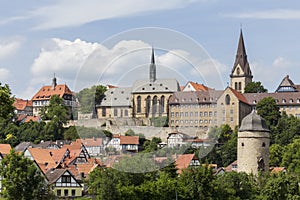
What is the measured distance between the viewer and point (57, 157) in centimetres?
8581

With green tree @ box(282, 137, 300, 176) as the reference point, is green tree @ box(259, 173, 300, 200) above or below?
below

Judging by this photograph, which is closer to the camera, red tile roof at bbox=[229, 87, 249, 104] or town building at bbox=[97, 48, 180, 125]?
town building at bbox=[97, 48, 180, 125]

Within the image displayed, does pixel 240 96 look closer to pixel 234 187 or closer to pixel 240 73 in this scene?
pixel 240 73

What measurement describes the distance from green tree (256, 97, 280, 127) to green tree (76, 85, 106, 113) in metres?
65.3

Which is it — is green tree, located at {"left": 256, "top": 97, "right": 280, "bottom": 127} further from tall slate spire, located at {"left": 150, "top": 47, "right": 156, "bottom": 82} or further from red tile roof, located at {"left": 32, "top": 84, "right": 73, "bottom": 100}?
tall slate spire, located at {"left": 150, "top": 47, "right": 156, "bottom": 82}

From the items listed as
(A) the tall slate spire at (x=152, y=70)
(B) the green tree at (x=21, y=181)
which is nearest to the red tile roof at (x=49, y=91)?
(B) the green tree at (x=21, y=181)

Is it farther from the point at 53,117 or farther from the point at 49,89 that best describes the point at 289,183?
the point at 49,89

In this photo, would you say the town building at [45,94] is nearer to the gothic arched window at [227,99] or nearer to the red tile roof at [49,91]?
the red tile roof at [49,91]

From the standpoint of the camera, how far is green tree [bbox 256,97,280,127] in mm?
104438

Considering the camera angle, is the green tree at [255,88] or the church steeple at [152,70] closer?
the church steeple at [152,70]

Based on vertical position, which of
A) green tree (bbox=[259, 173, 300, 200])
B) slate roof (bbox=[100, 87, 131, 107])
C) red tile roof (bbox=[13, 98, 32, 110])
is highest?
red tile roof (bbox=[13, 98, 32, 110])

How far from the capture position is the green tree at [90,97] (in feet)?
116

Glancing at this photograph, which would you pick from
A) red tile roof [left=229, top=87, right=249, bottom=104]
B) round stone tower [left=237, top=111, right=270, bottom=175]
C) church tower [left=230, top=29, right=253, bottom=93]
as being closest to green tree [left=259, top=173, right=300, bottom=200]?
round stone tower [left=237, top=111, right=270, bottom=175]

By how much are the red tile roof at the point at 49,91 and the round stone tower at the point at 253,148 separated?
64.9m
